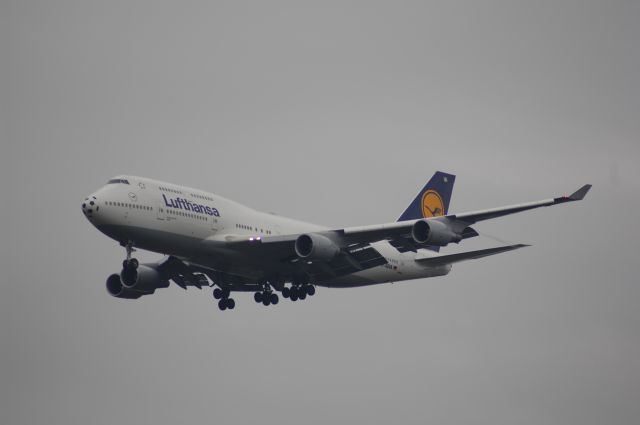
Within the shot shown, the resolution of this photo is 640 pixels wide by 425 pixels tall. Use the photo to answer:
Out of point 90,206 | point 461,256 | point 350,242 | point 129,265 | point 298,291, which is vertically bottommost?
point 129,265

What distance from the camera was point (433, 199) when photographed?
63938 mm

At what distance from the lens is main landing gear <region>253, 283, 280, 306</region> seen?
56.2 metres

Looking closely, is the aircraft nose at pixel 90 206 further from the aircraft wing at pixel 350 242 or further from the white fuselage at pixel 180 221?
the aircraft wing at pixel 350 242

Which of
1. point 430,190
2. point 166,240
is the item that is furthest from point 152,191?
point 430,190

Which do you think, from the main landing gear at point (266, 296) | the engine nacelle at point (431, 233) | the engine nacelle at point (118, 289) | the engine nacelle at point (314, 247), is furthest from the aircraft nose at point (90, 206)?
the engine nacelle at point (431, 233)

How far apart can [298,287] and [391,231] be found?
828 centimetres

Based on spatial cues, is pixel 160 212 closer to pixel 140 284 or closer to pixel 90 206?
pixel 90 206

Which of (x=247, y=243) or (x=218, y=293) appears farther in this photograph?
(x=218, y=293)

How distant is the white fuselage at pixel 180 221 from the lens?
46469 millimetres

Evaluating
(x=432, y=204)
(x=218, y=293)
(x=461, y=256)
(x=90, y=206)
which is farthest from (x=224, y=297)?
(x=432, y=204)

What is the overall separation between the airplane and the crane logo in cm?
491

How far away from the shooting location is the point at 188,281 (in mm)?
57250

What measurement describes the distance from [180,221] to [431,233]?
12665 mm

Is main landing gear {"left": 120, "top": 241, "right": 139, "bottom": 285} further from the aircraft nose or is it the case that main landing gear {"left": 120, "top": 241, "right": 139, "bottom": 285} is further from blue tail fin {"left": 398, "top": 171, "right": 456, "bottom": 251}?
blue tail fin {"left": 398, "top": 171, "right": 456, "bottom": 251}
